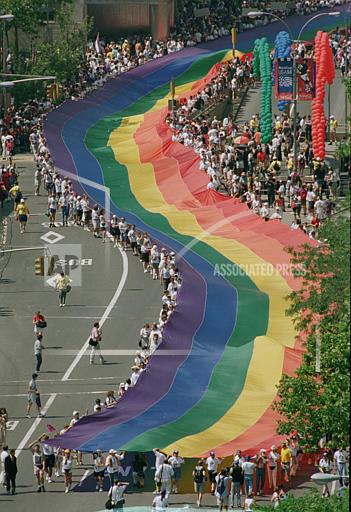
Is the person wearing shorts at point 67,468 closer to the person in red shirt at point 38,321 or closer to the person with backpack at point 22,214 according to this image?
the person in red shirt at point 38,321

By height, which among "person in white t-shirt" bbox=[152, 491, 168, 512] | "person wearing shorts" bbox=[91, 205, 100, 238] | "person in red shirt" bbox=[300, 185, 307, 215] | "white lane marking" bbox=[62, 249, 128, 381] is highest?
"person in red shirt" bbox=[300, 185, 307, 215]

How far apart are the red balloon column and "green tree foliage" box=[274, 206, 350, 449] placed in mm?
29702

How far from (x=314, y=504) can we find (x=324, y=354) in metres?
7.22

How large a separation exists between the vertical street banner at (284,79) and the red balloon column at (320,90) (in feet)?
4.66

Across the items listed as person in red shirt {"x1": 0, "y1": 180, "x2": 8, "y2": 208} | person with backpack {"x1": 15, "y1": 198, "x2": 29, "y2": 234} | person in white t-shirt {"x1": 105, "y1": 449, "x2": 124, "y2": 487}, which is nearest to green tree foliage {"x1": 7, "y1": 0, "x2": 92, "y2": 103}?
person in red shirt {"x1": 0, "y1": 180, "x2": 8, "y2": 208}

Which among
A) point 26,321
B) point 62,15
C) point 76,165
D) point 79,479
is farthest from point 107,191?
point 79,479

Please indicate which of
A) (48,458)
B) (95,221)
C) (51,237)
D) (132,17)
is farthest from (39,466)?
(132,17)

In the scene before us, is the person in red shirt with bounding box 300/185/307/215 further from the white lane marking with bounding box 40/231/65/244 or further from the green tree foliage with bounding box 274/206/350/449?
the green tree foliage with bounding box 274/206/350/449

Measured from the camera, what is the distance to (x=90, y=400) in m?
57.6

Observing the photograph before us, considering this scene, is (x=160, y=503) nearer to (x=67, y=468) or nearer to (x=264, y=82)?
(x=67, y=468)

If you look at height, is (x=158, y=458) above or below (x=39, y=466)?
above

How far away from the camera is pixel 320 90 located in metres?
81.3

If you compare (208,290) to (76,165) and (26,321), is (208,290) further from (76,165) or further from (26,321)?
(76,165)

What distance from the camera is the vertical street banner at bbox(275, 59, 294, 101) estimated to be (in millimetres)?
80062
